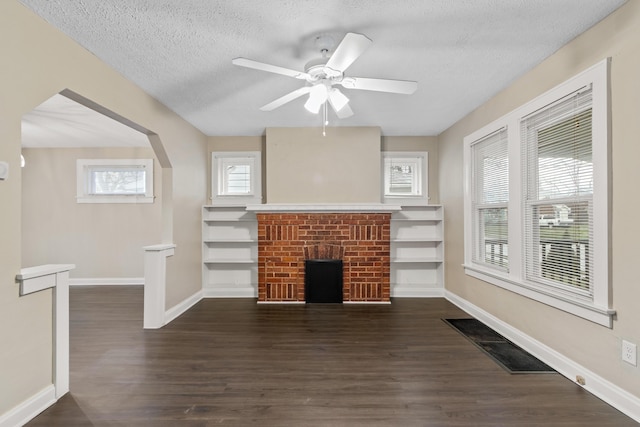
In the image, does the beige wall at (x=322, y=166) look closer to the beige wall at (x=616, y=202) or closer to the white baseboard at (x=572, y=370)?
the beige wall at (x=616, y=202)

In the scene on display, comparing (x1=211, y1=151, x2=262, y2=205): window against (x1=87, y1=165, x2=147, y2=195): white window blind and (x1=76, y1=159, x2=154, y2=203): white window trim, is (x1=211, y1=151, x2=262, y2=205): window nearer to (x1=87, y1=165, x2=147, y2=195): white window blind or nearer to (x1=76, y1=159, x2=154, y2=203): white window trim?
(x1=76, y1=159, x2=154, y2=203): white window trim

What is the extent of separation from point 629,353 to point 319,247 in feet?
10.6

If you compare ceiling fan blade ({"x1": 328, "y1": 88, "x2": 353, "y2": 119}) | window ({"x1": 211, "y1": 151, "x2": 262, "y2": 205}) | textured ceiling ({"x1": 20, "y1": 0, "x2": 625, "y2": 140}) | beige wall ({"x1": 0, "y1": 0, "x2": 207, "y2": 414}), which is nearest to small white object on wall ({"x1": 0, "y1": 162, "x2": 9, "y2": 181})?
beige wall ({"x1": 0, "y1": 0, "x2": 207, "y2": 414})

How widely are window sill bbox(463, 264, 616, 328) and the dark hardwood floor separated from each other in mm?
529

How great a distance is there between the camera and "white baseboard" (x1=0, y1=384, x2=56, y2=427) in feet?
5.61

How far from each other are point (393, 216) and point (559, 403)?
122 inches

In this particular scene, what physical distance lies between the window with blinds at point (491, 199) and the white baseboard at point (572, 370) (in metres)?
0.64

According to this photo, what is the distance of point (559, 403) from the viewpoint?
1979mm

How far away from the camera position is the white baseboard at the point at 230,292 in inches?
185

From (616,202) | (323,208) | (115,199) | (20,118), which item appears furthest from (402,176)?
(115,199)

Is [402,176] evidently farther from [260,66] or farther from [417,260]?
[260,66]

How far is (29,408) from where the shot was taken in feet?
6.00

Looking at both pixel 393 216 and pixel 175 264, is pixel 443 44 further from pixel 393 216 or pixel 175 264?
pixel 175 264

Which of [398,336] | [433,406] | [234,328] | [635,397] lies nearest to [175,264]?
[234,328]
